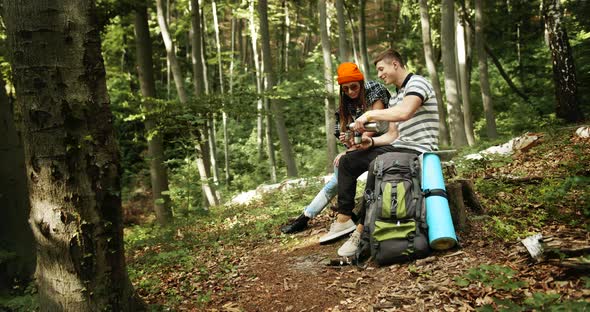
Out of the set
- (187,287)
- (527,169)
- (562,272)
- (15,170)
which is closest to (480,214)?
(562,272)

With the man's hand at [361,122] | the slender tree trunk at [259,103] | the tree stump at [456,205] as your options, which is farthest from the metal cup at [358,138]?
the slender tree trunk at [259,103]

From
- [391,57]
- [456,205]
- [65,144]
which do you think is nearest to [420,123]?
[391,57]

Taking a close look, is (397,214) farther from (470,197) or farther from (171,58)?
(171,58)

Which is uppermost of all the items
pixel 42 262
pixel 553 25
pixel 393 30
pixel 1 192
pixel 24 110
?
pixel 393 30

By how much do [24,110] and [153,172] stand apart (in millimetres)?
6113

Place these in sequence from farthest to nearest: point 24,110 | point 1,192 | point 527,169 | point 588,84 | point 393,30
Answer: point 393,30 → point 588,84 → point 527,169 → point 1,192 → point 24,110

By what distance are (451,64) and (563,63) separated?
8.75 ft

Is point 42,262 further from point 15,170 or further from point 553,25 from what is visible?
point 553,25

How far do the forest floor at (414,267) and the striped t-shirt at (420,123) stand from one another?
3.12 ft

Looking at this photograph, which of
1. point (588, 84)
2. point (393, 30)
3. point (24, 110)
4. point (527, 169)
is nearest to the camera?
point (24, 110)

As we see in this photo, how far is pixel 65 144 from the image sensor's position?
306cm

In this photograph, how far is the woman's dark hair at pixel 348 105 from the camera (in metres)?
4.95

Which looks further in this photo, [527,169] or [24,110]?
[527,169]

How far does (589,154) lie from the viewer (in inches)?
232
